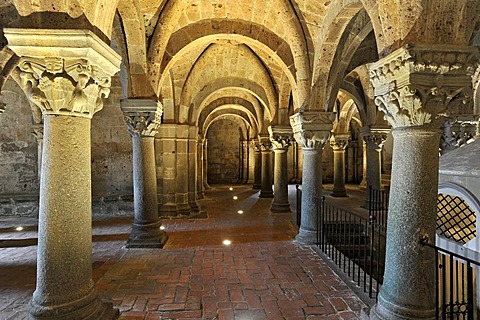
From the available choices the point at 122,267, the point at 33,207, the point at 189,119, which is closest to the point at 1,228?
the point at 33,207

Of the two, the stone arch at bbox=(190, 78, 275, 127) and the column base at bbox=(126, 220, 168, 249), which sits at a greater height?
the stone arch at bbox=(190, 78, 275, 127)

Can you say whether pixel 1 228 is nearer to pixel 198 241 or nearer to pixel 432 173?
pixel 198 241

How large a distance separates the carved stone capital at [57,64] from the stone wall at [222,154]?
1854cm

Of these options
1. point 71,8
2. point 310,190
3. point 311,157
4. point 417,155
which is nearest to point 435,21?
point 417,155

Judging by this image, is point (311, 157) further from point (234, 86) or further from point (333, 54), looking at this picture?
point (234, 86)

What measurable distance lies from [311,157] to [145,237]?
3878 mm

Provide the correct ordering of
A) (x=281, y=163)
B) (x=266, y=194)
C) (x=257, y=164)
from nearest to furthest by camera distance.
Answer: (x=281, y=163) → (x=266, y=194) → (x=257, y=164)

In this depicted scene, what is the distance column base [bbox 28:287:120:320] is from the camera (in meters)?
2.47

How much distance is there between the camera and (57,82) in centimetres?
250

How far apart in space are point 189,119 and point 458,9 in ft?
27.7

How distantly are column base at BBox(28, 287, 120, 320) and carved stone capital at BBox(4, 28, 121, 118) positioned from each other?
5.61 feet

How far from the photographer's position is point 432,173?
2.70 metres

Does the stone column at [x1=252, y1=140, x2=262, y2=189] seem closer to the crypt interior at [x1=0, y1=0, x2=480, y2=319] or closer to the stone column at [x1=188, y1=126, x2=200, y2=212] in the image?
the crypt interior at [x1=0, y1=0, x2=480, y2=319]

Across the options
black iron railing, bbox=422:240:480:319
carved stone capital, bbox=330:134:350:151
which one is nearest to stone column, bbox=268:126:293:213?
carved stone capital, bbox=330:134:350:151
